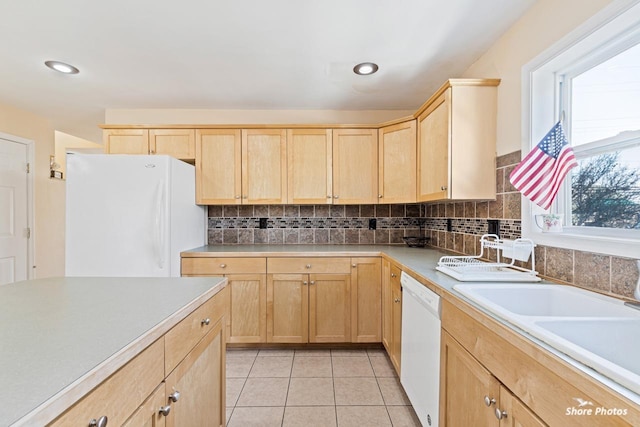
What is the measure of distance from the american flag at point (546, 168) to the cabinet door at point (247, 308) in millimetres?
1998

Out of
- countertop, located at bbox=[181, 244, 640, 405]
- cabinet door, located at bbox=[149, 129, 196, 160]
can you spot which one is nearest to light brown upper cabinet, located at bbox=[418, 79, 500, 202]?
countertop, located at bbox=[181, 244, 640, 405]

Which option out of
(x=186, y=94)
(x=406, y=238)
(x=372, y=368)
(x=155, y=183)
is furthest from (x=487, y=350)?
(x=186, y=94)

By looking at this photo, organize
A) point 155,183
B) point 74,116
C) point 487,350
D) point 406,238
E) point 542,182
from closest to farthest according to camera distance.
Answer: point 487,350, point 542,182, point 155,183, point 406,238, point 74,116

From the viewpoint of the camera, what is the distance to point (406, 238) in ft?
9.39

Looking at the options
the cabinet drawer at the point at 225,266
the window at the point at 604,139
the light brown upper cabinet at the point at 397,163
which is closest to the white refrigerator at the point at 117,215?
the cabinet drawer at the point at 225,266

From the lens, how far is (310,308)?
2.53 meters

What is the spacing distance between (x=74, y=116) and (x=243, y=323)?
306 cm

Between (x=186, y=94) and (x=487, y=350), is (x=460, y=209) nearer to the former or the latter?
(x=487, y=350)

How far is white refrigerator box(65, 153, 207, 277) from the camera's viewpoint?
2.23 meters

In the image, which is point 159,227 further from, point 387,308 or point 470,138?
point 470,138

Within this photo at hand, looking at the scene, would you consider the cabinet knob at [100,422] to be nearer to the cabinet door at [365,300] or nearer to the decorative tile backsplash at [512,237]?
the decorative tile backsplash at [512,237]

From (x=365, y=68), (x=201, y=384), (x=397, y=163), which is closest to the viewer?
(x=201, y=384)

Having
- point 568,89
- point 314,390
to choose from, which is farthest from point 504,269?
point 314,390

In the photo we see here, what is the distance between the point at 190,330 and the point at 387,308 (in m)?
1.71
